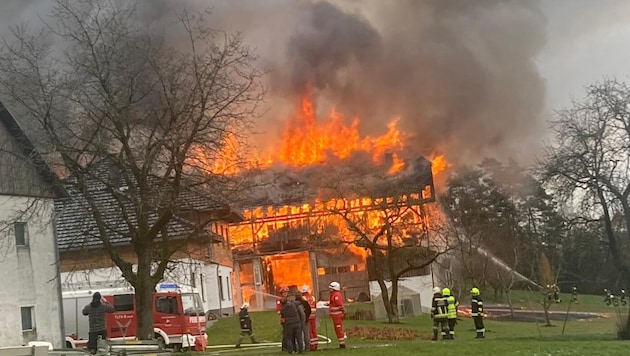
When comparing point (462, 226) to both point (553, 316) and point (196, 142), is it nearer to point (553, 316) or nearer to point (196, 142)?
point (553, 316)

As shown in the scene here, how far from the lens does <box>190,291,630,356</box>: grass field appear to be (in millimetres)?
16891

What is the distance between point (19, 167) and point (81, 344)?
679cm

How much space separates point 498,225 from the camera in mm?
55281

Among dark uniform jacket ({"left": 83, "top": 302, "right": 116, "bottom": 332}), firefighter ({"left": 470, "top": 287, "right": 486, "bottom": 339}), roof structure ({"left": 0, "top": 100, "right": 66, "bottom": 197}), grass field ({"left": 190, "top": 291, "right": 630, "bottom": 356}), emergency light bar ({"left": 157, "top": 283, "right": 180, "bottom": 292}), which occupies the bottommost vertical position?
grass field ({"left": 190, "top": 291, "right": 630, "bottom": 356})

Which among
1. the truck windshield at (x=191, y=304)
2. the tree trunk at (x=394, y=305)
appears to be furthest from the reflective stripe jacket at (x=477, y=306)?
the tree trunk at (x=394, y=305)

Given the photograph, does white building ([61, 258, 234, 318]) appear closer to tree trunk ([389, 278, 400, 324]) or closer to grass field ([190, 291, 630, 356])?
grass field ([190, 291, 630, 356])

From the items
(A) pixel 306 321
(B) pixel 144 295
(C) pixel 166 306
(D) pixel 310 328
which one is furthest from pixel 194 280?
(A) pixel 306 321

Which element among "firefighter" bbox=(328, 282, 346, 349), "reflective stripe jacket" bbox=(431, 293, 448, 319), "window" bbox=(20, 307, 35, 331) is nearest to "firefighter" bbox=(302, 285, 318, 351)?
"firefighter" bbox=(328, 282, 346, 349)

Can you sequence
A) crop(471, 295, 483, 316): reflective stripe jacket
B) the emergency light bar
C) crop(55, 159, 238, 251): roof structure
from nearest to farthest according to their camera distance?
crop(55, 159, 238, 251): roof structure
crop(471, 295, 483, 316): reflective stripe jacket
the emergency light bar

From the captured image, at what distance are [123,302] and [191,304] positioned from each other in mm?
2739

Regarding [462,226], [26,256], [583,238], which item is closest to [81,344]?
[26,256]

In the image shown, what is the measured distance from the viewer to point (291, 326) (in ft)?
58.6

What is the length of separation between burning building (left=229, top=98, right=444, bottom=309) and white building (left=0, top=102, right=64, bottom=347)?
35.0 ft

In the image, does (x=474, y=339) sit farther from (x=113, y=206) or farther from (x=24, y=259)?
(x=24, y=259)
